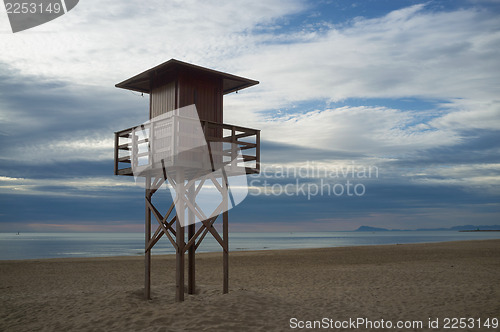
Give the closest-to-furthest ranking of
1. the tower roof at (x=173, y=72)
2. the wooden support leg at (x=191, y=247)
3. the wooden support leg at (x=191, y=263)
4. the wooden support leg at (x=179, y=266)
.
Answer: the wooden support leg at (x=179, y=266) → the tower roof at (x=173, y=72) → the wooden support leg at (x=191, y=247) → the wooden support leg at (x=191, y=263)

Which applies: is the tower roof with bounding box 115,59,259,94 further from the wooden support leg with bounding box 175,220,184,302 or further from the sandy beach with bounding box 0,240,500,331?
the sandy beach with bounding box 0,240,500,331

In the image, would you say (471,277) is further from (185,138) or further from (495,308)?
(185,138)

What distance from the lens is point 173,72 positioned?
12797 millimetres

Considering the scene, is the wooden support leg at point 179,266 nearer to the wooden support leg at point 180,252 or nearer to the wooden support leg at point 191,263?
the wooden support leg at point 180,252

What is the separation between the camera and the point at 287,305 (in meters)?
12.1

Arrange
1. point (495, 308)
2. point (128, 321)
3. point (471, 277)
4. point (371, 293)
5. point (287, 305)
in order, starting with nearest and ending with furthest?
point (128, 321) < point (495, 308) < point (287, 305) < point (371, 293) < point (471, 277)

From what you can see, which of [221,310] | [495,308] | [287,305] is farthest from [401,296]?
[221,310]

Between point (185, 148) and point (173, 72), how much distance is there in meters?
2.70

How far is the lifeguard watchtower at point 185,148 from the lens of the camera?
12.1 m

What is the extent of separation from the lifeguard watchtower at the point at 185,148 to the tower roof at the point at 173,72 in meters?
0.03

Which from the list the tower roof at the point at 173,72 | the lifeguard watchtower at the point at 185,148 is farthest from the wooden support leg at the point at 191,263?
the tower roof at the point at 173,72

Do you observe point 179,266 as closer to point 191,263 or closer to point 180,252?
point 180,252

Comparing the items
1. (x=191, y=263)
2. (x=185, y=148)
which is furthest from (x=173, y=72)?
(x=191, y=263)

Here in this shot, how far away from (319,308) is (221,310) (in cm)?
299
